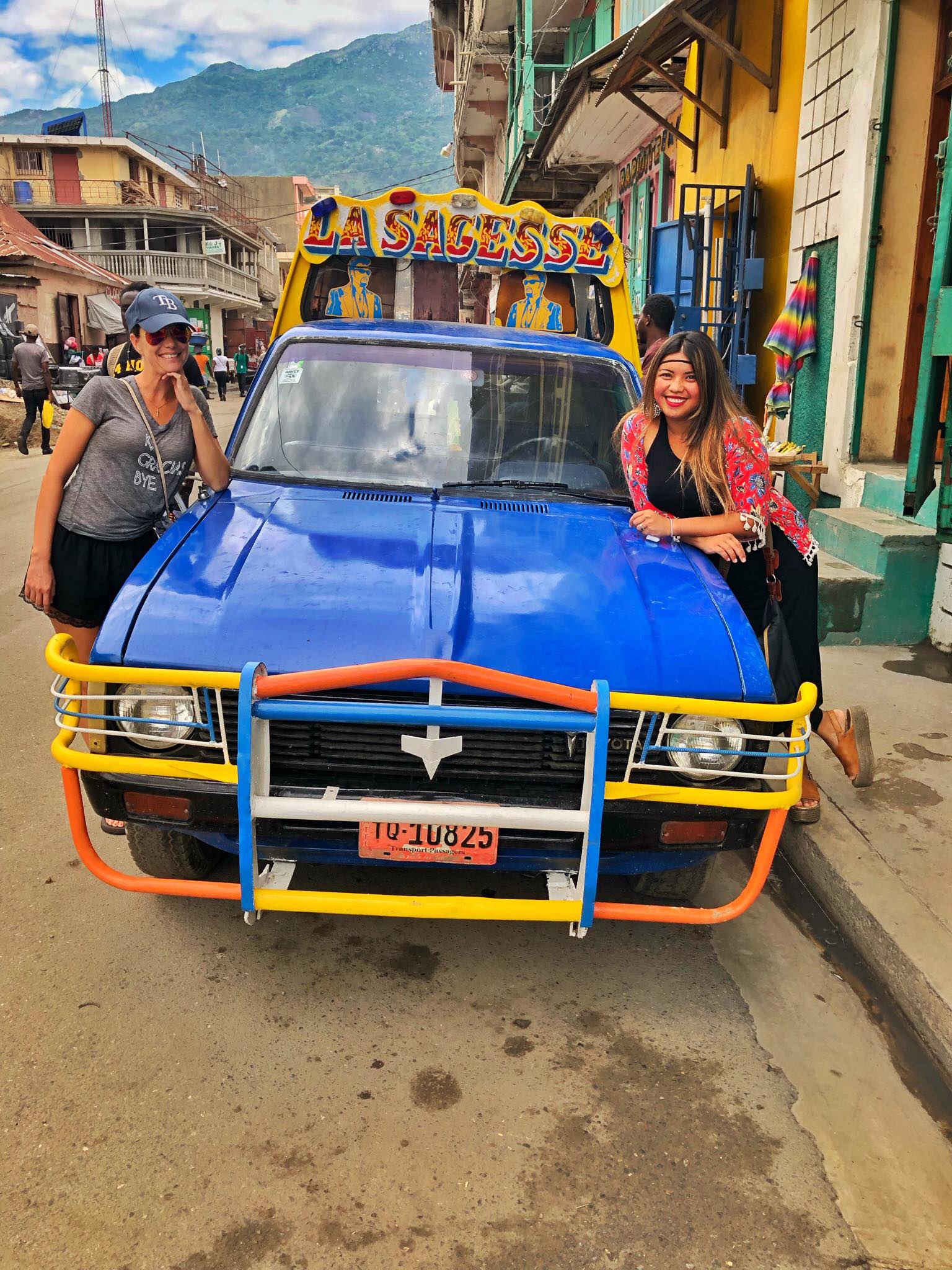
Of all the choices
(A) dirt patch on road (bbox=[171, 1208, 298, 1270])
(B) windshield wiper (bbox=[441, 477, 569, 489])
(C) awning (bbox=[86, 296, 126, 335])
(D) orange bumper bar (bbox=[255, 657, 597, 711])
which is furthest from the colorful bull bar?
(C) awning (bbox=[86, 296, 126, 335])

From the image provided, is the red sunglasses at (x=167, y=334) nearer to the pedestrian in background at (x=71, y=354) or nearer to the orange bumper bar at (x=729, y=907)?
the orange bumper bar at (x=729, y=907)

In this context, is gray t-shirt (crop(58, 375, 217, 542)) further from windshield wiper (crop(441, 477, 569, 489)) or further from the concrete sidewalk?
the concrete sidewalk

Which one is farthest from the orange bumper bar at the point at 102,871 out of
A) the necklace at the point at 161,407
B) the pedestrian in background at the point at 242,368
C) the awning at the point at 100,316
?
the pedestrian in background at the point at 242,368

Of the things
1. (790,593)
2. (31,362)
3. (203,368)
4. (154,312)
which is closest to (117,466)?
(154,312)

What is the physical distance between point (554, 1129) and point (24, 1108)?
1.28 metres

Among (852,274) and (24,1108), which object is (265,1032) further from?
(852,274)

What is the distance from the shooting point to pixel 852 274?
7.23 metres

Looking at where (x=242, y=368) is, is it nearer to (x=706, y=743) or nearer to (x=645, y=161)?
(x=645, y=161)

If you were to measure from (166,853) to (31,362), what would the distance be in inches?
546

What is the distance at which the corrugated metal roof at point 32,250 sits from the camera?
27906 mm

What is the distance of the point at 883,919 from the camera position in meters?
3.12

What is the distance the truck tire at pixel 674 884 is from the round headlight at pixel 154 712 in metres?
1.50

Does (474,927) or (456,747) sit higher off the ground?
(456,747)

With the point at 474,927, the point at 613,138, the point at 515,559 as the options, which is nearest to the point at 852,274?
the point at 515,559
